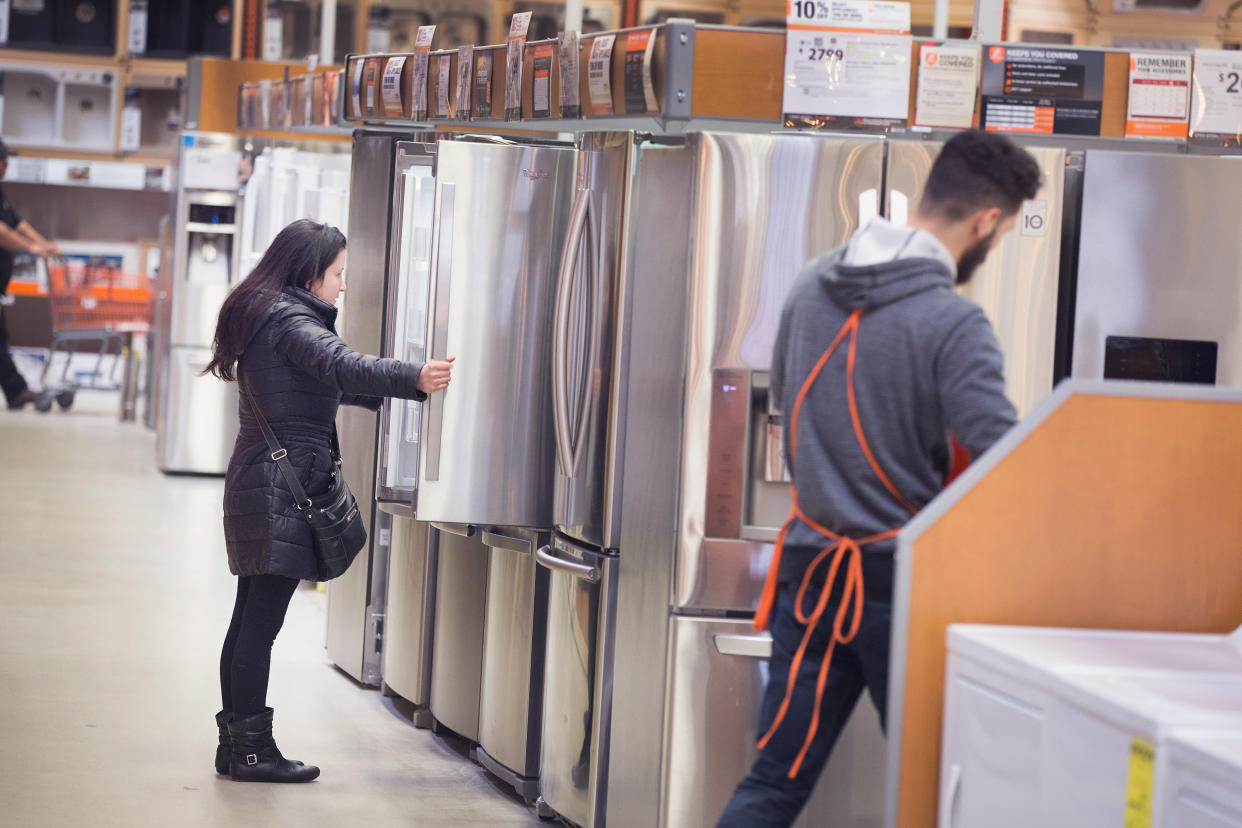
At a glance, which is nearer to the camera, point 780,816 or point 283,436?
point 780,816

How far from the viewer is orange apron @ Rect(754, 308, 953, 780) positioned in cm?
246

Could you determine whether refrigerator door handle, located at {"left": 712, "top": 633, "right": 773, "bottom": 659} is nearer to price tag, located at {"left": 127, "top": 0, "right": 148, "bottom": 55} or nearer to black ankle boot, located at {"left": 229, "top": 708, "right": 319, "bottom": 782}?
black ankle boot, located at {"left": 229, "top": 708, "right": 319, "bottom": 782}

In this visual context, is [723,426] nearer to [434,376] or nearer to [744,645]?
[744,645]

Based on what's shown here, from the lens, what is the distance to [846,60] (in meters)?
3.32

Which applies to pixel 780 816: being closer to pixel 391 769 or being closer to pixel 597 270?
pixel 597 270

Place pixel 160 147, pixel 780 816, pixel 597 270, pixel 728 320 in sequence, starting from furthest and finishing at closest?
pixel 160 147
pixel 597 270
pixel 728 320
pixel 780 816

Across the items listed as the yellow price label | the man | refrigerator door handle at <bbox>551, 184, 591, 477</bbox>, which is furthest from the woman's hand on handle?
the man

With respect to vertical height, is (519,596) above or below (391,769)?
above

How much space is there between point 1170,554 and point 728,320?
3.78 ft

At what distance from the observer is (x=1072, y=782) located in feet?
6.23

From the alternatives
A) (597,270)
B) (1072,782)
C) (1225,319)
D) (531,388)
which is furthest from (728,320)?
(1072,782)

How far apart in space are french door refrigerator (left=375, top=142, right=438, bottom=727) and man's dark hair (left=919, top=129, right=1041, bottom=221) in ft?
6.67

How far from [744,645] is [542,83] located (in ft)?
5.26

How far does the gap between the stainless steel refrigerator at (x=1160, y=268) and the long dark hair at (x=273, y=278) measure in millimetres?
1873
